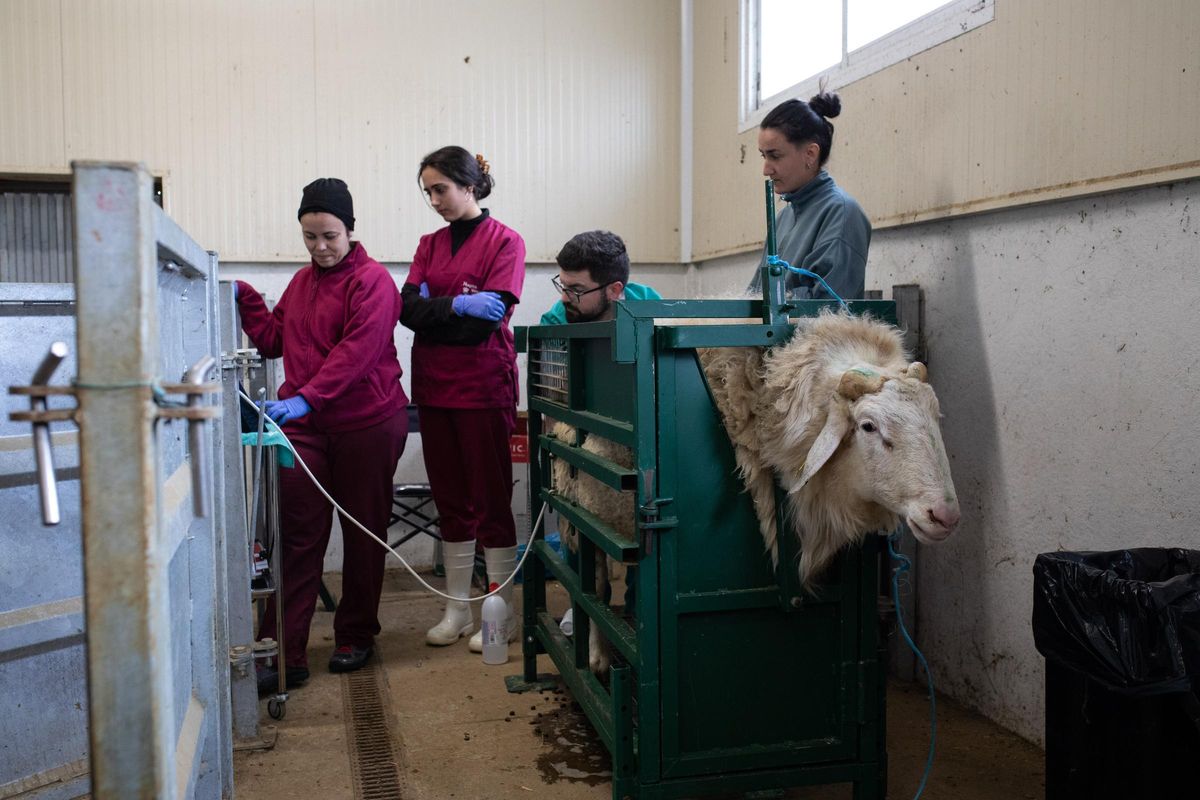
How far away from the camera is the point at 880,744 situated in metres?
2.42

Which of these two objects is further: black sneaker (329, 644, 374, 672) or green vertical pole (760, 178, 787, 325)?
black sneaker (329, 644, 374, 672)

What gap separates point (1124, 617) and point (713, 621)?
88 cm

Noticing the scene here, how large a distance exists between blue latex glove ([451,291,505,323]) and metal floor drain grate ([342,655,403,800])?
55.9 inches

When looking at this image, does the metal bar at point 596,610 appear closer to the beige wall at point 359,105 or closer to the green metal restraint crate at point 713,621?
the green metal restraint crate at point 713,621

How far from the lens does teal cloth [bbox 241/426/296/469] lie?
300 centimetres

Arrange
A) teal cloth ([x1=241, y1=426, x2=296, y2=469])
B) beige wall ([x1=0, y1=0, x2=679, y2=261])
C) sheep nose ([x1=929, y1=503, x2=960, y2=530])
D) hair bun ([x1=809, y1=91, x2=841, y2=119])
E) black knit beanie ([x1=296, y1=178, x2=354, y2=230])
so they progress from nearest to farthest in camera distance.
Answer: sheep nose ([x1=929, y1=503, x2=960, y2=530]), teal cloth ([x1=241, y1=426, x2=296, y2=469]), hair bun ([x1=809, y1=91, x2=841, y2=119]), black knit beanie ([x1=296, y1=178, x2=354, y2=230]), beige wall ([x1=0, y1=0, x2=679, y2=261])

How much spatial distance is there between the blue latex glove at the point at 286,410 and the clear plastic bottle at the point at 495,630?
101cm

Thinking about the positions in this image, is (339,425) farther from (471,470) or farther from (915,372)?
(915,372)

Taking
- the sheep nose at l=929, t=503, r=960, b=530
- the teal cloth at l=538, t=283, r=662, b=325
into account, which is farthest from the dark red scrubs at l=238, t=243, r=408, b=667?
the sheep nose at l=929, t=503, r=960, b=530

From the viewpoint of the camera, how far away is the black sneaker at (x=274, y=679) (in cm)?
336

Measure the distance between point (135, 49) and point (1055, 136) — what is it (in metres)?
4.39

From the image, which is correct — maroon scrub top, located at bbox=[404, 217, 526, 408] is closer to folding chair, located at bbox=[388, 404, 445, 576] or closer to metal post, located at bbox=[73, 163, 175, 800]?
folding chair, located at bbox=[388, 404, 445, 576]

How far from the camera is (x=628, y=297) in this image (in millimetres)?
3381

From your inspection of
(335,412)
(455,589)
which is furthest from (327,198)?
Answer: (455,589)
